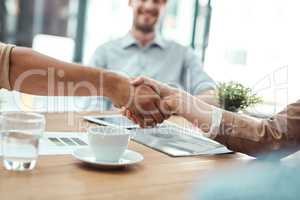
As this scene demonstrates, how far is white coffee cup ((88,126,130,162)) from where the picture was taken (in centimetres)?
107

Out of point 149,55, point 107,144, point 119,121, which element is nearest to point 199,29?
point 149,55

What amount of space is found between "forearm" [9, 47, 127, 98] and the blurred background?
90.3 inches

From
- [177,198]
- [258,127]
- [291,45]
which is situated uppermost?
[291,45]

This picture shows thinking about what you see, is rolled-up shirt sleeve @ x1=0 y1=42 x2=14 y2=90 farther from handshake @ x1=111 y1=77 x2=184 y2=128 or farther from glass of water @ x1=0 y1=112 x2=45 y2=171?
handshake @ x1=111 y1=77 x2=184 y2=128

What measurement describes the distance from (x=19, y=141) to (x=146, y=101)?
639mm

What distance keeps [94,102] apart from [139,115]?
27.3 inches

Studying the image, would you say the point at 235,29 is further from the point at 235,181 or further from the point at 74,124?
the point at 235,181

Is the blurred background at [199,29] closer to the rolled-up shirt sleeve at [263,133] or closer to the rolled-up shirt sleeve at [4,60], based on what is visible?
the rolled-up shirt sleeve at [263,133]

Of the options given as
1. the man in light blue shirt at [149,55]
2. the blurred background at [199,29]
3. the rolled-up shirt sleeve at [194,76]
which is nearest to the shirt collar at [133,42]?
the man in light blue shirt at [149,55]

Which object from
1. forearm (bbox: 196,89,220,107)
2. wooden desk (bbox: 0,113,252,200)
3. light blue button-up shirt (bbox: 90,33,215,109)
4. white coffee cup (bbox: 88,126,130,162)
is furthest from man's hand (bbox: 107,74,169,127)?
light blue button-up shirt (bbox: 90,33,215,109)

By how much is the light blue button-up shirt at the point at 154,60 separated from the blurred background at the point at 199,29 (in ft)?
3.23

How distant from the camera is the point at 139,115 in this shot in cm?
158

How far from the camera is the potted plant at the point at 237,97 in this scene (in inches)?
61.5

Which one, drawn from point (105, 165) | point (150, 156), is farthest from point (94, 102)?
point (105, 165)
